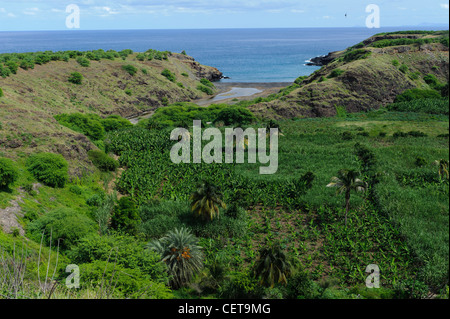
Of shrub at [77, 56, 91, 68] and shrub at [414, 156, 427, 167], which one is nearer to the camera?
shrub at [414, 156, 427, 167]

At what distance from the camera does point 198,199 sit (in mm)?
33438

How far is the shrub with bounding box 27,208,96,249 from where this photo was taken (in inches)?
1176

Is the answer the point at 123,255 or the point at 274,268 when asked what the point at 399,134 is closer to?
the point at 274,268

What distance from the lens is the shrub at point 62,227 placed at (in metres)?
29.9

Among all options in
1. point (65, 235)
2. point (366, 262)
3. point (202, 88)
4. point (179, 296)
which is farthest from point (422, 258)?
point (202, 88)

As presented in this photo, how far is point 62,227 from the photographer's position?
99.1 feet

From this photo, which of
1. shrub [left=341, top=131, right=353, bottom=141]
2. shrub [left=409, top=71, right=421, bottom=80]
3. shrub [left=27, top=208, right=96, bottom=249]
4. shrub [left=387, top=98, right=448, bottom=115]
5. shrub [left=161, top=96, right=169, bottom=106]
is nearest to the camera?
shrub [left=27, top=208, right=96, bottom=249]

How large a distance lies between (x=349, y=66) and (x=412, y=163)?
6492 centimetres

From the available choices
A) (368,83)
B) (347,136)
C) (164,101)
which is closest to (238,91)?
(164,101)

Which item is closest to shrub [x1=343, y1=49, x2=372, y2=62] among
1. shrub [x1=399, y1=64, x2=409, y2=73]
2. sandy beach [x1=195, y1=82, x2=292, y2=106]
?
shrub [x1=399, y1=64, x2=409, y2=73]

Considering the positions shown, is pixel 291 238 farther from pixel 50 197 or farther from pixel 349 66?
pixel 349 66

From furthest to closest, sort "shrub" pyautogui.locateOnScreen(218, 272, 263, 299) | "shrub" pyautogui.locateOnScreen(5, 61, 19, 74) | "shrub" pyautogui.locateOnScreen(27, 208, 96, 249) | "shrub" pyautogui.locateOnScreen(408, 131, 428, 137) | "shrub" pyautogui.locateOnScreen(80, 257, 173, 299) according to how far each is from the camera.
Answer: "shrub" pyautogui.locateOnScreen(5, 61, 19, 74), "shrub" pyautogui.locateOnScreen(408, 131, 428, 137), "shrub" pyautogui.locateOnScreen(27, 208, 96, 249), "shrub" pyautogui.locateOnScreen(218, 272, 263, 299), "shrub" pyautogui.locateOnScreen(80, 257, 173, 299)

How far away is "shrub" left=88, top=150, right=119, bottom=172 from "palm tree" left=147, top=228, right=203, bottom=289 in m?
26.3

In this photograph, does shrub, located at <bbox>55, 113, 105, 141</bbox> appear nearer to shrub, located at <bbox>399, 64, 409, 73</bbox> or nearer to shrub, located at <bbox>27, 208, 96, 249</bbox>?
shrub, located at <bbox>27, 208, 96, 249</bbox>
